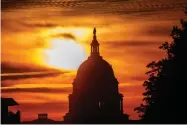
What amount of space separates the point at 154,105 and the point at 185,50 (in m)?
4.20

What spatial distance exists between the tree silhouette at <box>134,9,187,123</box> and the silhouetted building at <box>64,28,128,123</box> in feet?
202

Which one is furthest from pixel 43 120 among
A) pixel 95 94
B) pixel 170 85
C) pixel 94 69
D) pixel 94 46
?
pixel 170 85

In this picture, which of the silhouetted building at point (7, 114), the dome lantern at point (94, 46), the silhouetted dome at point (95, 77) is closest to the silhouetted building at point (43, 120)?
the silhouetted dome at point (95, 77)

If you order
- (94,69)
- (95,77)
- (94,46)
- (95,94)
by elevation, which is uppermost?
(94,46)

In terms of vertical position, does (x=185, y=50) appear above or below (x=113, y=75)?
below

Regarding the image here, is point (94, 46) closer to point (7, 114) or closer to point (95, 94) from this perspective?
point (95, 94)

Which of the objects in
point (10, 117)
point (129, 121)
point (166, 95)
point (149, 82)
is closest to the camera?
point (166, 95)

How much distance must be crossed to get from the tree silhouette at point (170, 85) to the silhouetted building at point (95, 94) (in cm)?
6159

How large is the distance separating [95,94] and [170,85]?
69.6m

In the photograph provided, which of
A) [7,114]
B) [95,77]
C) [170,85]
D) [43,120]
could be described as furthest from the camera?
[43,120]

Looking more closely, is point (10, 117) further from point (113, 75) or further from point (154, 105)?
point (113, 75)

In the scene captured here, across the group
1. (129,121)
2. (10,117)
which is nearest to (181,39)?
(10,117)

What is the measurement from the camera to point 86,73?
4973 inches

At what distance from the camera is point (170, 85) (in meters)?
59.2
